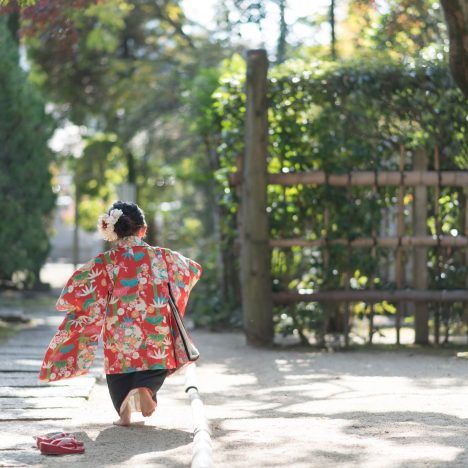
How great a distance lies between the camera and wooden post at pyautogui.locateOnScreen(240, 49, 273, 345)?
37.3ft

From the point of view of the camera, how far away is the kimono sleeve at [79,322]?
6.99 meters

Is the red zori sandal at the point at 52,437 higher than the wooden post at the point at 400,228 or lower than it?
lower

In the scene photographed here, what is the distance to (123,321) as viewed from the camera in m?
6.98

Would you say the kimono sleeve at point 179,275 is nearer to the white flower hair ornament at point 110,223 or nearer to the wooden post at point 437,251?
the white flower hair ornament at point 110,223

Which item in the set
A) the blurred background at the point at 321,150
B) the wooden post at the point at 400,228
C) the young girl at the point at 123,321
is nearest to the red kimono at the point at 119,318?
the young girl at the point at 123,321

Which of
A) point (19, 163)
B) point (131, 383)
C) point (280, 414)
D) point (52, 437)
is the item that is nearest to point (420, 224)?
point (280, 414)

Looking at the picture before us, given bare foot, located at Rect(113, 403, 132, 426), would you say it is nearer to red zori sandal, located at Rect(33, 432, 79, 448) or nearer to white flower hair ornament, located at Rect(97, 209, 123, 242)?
red zori sandal, located at Rect(33, 432, 79, 448)

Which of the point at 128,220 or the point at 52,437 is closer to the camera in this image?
the point at 52,437

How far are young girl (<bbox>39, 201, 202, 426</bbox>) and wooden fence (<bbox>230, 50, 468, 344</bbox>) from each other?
436cm

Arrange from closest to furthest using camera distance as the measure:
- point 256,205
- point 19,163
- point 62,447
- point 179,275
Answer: point 62,447
point 179,275
point 256,205
point 19,163

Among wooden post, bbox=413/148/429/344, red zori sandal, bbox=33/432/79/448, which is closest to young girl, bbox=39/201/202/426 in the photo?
red zori sandal, bbox=33/432/79/448

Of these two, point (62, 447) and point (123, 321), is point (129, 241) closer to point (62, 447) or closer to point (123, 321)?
point (123, 321)

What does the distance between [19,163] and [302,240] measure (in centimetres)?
546

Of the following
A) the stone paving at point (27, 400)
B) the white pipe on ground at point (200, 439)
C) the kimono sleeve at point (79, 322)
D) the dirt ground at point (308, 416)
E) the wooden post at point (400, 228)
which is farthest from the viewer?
the wooden post at point (400, 228)
